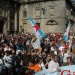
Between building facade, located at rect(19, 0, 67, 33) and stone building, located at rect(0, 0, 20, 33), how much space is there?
2.74 metres

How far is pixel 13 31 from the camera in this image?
165ft

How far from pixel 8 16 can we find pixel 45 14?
8.08m

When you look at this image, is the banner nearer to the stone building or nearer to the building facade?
the stone building

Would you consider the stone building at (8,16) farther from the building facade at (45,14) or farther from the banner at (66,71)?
the banner at (66,71)

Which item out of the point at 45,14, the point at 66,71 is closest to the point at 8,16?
the point at 45,14

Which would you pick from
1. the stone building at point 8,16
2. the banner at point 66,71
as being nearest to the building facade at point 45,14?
the stone building at point 8,16

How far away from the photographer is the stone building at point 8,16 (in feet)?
155

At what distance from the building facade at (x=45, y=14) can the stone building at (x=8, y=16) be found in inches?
108

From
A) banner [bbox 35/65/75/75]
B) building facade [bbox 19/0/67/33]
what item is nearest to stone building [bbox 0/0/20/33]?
building facade [bbox 19/0/67/33]

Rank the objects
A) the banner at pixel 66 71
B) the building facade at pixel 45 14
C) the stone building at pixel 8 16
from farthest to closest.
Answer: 1. the building facade at pixel 45 14
2. the stone building at pixel 8 16
3. the banner at pixel 66 71

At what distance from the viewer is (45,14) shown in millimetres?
52719

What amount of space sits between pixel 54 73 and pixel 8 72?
12.5 ft

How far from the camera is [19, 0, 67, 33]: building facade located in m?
51.2

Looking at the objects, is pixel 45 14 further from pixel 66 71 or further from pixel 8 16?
pixel 66 71
